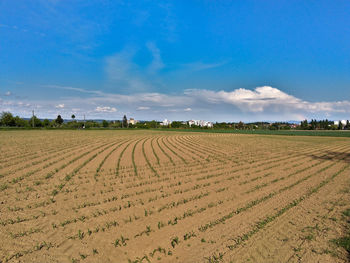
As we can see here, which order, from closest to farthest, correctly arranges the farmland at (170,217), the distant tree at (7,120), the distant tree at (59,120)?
the farmland at (170,217) < the distant tree at (7,120) < the distant tree at (59,120)

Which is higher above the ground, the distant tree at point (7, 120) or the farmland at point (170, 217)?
the distant tree at point (7, 120)

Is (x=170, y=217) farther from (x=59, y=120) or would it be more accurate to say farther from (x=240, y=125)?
(x=240, y=125)

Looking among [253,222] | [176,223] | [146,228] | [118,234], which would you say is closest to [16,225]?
[118,234]

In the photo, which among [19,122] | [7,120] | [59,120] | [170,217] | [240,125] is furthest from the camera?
[240,125]

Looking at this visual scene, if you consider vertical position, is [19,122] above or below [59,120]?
below

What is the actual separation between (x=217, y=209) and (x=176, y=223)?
5.26ft

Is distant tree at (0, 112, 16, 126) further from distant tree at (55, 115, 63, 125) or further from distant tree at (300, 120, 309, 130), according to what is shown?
distant tree at (300, 120, 309, 130)

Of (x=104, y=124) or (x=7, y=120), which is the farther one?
(x=104, y=124)

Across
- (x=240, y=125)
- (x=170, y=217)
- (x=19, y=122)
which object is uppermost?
(x=19, y=122)

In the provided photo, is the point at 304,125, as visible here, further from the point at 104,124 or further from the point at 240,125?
the point at 104,124

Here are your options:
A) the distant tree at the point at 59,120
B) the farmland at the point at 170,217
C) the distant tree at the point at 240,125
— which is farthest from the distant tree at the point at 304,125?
the distant tree at the point at 59,120

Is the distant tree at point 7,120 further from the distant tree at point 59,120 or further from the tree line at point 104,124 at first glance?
the distant tree at point 59,120

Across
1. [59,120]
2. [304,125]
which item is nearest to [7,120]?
[59,120]

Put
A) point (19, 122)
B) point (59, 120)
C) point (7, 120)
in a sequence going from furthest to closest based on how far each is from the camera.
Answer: point (59, 120), point (19, 122), point (7, 120)
